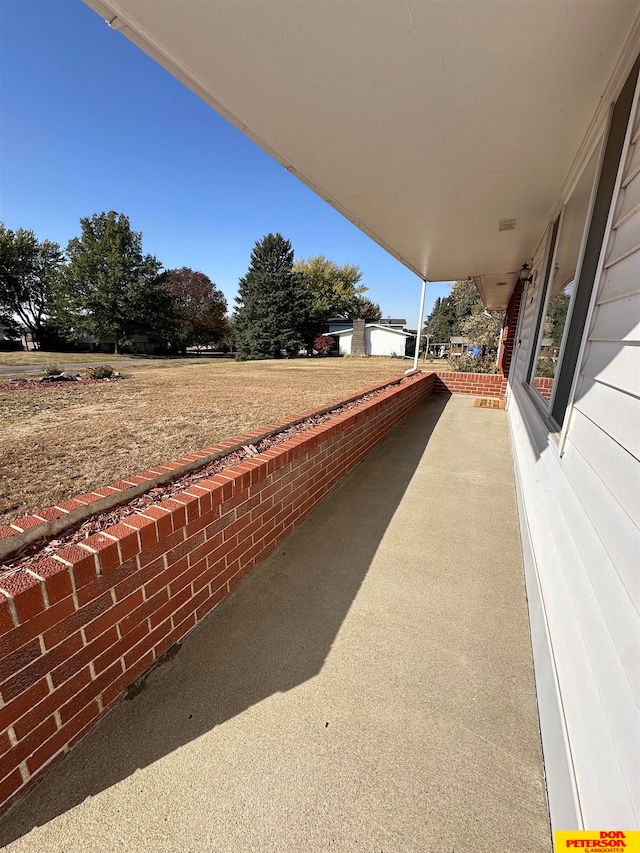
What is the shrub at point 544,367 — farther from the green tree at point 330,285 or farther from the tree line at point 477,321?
the green tree at point 330,285

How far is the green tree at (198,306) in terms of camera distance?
42.3m

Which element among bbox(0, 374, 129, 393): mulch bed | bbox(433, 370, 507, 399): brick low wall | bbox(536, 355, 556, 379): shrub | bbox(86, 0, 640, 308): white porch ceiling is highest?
bbox(86, 0, 640, 308): white porch ceiling

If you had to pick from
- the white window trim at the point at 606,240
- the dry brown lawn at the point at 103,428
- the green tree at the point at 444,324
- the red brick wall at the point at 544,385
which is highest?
→ the green tree at the point at 444,324

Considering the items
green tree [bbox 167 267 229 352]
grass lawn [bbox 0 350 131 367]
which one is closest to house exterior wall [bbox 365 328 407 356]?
green tree [bbox 167 267 229 352]

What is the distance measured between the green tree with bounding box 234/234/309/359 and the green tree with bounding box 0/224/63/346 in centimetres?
1774

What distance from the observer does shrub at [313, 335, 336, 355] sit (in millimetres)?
37469

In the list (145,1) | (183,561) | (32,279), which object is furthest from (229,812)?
(32,279)

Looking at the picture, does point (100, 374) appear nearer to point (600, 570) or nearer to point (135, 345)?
point (600, 570)

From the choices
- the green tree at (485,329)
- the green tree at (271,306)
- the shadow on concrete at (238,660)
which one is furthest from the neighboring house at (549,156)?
the green tree at (271,306)

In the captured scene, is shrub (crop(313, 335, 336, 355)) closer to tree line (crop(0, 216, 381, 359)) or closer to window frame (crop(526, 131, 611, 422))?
tree line (crop(0, 216, 381, 359))

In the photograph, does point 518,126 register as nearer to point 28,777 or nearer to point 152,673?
point 152,673

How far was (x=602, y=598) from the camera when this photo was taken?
40.9 inches

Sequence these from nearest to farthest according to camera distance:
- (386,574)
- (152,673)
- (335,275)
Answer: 1. (152,673)
2. (386,574)
3. (335,275)

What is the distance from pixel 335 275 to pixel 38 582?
4474 centimetres
